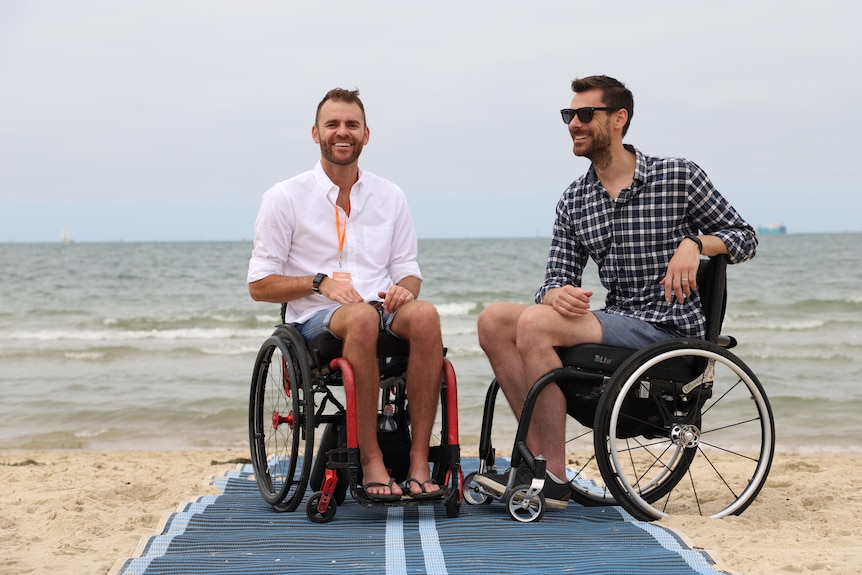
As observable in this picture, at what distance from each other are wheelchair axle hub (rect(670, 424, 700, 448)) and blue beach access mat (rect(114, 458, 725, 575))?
31cm

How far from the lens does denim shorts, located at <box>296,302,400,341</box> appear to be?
10.7 feet

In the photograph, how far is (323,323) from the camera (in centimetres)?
327

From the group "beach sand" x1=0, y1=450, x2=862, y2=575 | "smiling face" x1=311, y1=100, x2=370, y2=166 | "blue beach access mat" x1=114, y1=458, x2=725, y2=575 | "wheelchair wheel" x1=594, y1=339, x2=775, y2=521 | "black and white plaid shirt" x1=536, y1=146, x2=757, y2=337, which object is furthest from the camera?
"smiling face" x1=311, y1=100, x2=370, y2=166

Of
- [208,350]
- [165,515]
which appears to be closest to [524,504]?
[165,515]

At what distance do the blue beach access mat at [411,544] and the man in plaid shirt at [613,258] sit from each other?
0.24 meters

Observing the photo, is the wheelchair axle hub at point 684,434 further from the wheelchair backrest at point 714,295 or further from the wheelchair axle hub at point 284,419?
the wheelchair axle hub at point 284,419

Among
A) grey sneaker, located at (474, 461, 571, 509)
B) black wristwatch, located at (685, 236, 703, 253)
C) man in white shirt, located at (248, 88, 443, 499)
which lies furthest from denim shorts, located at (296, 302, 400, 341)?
black wristwatch, located at (685, 236, 703, 253)

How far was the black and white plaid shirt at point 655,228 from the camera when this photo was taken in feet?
10.8

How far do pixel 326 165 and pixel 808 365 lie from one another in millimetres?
7404

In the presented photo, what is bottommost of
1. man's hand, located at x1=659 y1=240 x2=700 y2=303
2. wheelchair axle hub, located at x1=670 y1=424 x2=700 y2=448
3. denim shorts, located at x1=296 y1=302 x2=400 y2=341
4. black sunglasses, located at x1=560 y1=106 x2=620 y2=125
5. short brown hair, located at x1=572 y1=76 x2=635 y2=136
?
wheelchair axle hub, located at x1=670 y1=424 x2=700 y2=448

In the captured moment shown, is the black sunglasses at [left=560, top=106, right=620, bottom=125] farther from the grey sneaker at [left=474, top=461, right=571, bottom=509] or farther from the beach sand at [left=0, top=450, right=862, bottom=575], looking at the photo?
the beach sand at [left=0, top=450, right=862, bottom=575]

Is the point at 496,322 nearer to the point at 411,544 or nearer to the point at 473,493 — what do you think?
the point at 473,493

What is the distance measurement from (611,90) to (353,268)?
1139 millimetres

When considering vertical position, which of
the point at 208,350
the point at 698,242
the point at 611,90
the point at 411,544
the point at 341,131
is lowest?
the point at 208,350
